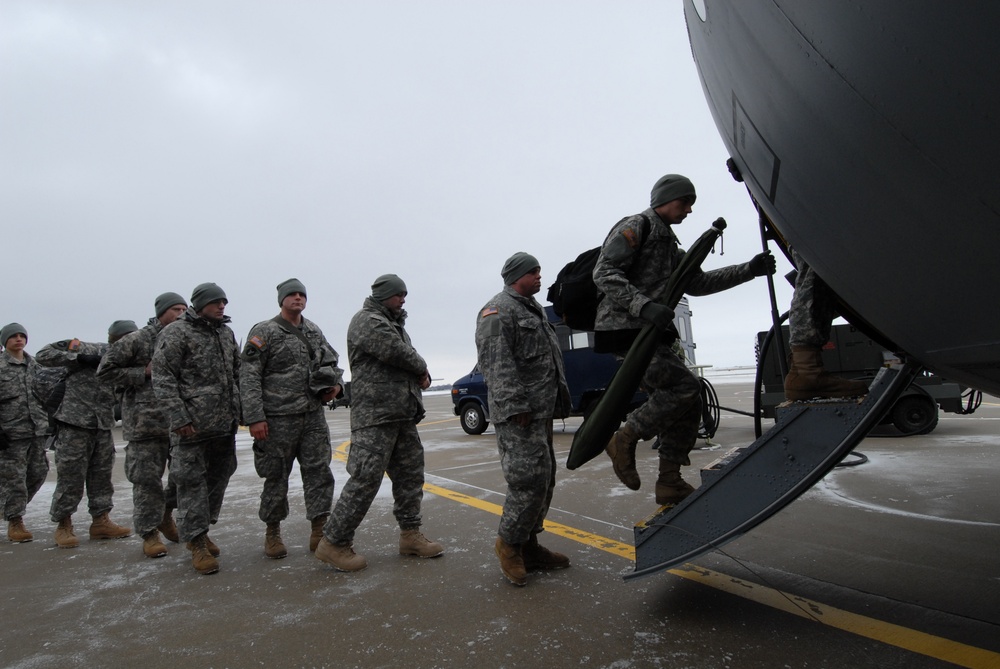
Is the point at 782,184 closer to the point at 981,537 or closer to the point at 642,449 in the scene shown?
the point at 981,537

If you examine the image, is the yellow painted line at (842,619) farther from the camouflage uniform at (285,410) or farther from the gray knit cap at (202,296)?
the gray knit cap at (202,296)

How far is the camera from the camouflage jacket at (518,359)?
3.29m

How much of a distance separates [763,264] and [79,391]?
5.22m

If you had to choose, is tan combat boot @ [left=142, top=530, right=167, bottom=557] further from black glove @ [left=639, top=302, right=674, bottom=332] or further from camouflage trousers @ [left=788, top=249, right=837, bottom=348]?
camouflage trousers @ [left=788, top=249, right=837, bottom=348]

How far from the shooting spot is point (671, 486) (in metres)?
3.14

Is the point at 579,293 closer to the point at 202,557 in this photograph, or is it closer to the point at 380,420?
the point at 380,420

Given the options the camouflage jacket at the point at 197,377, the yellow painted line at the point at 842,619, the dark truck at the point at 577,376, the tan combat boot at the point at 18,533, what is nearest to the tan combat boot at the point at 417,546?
the yellow painted line at the point at 842,619

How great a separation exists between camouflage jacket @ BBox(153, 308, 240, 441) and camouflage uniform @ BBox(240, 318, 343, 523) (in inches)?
11.1

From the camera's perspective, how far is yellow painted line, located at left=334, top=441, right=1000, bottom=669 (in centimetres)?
223

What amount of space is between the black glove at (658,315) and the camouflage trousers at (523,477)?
1.00 meters

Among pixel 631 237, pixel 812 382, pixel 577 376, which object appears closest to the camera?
pixel 812 382

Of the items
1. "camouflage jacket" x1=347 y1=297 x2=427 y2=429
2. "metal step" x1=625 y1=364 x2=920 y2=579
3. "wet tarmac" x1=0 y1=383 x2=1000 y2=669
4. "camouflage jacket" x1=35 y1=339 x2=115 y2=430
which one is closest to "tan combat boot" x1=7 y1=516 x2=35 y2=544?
"wet tarmac" x1=0 y1=383 x2=1000 y2=669

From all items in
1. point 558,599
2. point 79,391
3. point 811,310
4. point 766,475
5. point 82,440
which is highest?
point 811,310

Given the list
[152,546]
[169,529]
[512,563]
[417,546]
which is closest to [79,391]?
[169,529]
